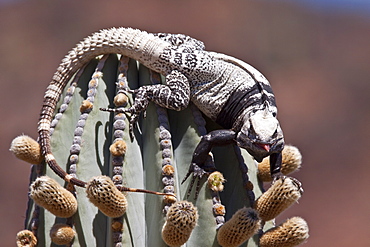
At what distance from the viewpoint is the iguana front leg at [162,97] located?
192cm

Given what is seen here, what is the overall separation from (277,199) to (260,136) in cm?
25

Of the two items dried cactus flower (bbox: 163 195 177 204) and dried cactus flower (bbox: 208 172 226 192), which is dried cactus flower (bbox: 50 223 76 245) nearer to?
dried cactus flower (bbox: 163 195 177 204)

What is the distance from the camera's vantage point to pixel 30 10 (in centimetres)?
1270

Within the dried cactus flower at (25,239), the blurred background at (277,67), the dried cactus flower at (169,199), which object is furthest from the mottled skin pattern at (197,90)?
the blurred background at (277,67)

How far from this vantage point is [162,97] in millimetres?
1947

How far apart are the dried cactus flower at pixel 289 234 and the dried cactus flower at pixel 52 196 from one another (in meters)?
0.64

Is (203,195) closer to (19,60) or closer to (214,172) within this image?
(214,172)

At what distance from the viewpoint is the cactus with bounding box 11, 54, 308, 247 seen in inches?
64.6

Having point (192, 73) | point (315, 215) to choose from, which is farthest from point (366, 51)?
point (192, 73)

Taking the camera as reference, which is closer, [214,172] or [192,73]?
[214,172]

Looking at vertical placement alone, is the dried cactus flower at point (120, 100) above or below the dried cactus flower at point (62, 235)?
above

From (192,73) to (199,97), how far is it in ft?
0.36

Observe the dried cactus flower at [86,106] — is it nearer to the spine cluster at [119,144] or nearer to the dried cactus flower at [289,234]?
the spine cluster at [119,144]

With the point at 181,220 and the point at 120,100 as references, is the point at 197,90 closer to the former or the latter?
the point at 120,100
